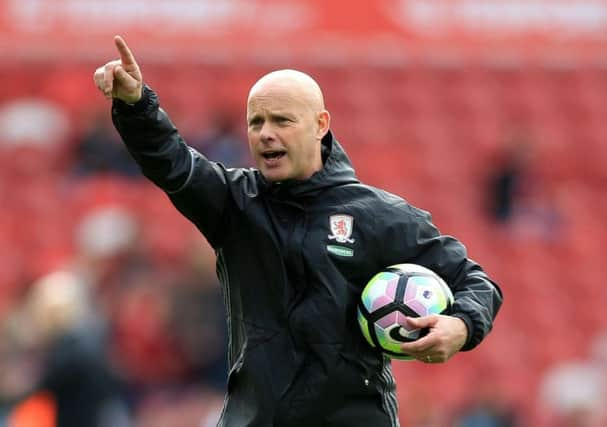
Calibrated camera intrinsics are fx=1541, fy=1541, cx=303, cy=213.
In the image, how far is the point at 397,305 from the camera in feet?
15.7

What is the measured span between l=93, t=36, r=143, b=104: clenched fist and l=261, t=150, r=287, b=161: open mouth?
457mm

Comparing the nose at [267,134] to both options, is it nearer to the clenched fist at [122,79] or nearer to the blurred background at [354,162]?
the clenched fist at [122,79]

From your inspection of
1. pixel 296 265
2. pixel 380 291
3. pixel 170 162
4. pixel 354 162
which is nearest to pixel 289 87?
pixel 170 162

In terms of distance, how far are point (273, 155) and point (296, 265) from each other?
1.17 feet

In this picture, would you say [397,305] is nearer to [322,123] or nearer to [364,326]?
[364,326]

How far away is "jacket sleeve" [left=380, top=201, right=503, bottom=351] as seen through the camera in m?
4.92

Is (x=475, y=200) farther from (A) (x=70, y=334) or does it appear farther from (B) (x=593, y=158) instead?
(A) (x=70, y=334)

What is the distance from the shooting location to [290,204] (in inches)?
194

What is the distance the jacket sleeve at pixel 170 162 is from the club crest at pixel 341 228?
0.36 m

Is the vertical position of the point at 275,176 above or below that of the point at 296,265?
above

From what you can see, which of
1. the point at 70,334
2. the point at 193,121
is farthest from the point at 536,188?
the point at 70,334

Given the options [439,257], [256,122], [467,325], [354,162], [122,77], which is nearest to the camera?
[122,77]

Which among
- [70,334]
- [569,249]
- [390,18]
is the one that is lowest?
[569,249]

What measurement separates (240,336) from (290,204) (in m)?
0.45
